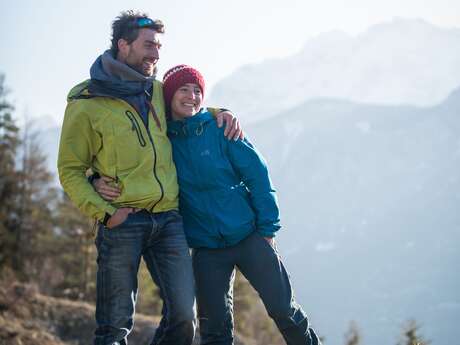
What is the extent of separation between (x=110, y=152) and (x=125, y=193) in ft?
0.91

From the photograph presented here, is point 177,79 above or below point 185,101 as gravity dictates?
above

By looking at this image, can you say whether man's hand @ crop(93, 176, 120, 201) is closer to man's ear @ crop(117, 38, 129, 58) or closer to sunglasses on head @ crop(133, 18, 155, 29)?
man's ear @ crop(117, 38, 129, 58)

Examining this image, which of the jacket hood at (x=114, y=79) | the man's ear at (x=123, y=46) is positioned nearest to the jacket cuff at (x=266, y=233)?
the jacket hood at (x=114, y=79)

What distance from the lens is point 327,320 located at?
462ft

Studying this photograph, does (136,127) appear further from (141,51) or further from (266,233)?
(266,233)

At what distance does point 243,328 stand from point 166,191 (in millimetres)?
23156

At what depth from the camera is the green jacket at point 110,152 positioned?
131 inches

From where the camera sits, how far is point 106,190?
3.35 meters

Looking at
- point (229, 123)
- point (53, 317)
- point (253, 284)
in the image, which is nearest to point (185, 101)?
point (229, 123)

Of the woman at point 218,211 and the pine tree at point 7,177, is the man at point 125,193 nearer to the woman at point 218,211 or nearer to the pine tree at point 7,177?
the woman at point 218,211

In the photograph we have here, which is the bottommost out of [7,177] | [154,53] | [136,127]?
[7,177]

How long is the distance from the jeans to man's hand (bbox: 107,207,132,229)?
58 millimetres

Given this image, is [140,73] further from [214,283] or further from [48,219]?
[48,219]

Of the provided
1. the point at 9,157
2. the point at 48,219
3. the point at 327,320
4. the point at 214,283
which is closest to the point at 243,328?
the point at 48,219
